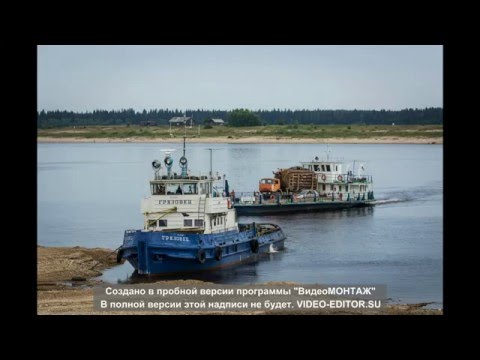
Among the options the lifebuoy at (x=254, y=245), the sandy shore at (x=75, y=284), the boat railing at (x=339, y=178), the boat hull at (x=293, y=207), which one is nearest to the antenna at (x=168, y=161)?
the sandy shore at (x=75, y=284)

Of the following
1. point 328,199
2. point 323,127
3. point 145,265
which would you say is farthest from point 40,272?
point 323,127

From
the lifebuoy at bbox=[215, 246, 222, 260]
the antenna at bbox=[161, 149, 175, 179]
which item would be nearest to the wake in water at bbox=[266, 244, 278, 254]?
the lifebuoy at bbox=[215, 246, 222, 260]

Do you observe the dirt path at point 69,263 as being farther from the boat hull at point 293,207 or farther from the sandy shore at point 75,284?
the boat hull at point 293,207

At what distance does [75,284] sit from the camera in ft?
104

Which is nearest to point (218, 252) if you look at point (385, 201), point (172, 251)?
point (172, 251)

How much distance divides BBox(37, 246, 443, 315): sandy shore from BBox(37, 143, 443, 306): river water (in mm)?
1133

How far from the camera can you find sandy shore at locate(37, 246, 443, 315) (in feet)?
83.3

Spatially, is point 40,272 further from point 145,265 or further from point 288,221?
point 288,221

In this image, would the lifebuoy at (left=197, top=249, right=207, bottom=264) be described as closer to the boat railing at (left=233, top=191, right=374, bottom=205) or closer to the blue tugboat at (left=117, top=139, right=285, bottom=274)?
the blue tugboat at (left=117, top=139, right=285, bottom=274)

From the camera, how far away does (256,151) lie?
3915 inches

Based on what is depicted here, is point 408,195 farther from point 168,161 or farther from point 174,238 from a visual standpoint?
point 174,238

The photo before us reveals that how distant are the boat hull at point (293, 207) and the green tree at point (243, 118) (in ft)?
74.3
